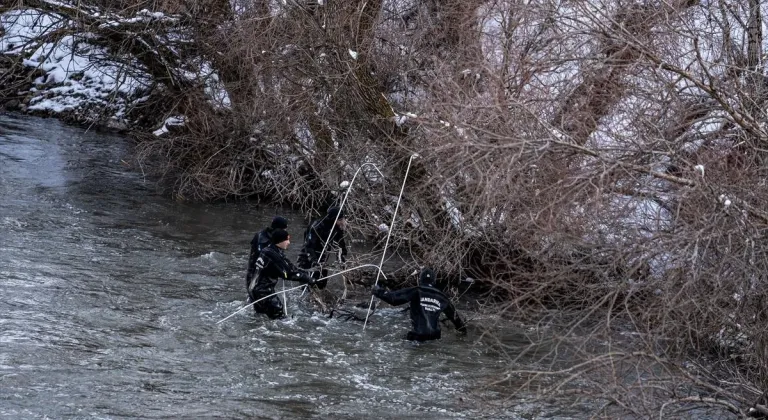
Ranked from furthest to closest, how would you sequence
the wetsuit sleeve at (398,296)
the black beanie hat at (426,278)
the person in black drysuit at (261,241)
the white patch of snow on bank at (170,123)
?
the white patch of snow on bank at (170,123) → the person in black drysuit at (261,241) → the black beanie hat at (426,278) → the wetsuit sleeve at (398,296)

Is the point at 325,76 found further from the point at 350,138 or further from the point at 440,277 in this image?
the point at 440,277

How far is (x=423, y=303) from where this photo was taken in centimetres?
1314

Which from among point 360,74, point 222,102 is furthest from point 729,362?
point 222,102

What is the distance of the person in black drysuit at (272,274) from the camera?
1340 centimetres

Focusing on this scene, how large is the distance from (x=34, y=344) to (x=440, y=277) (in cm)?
657

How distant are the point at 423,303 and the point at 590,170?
4.84 meters

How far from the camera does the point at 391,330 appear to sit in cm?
1400

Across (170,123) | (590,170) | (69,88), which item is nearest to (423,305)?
(590,170)

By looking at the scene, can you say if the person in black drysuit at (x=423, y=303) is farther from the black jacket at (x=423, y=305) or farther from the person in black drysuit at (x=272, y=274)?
the person in black drysuit at (x=272, y=274)

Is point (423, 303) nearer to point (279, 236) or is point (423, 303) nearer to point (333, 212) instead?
point (279, 236)

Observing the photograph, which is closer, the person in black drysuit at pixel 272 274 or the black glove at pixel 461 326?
the person in black drysuit at pixel 272 274

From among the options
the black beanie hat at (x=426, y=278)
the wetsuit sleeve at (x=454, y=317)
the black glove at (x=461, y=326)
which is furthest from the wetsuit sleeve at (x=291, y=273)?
the black glove at (x=461, y=326)

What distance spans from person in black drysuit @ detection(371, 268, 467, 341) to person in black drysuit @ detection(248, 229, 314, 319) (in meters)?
1.17

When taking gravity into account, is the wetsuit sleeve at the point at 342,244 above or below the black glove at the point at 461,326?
above
